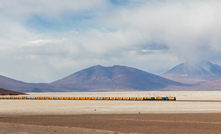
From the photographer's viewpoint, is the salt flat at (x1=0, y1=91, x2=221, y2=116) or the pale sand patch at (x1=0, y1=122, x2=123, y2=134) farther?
the salt flat at (x1=0, y1=91, x2=221, y2=116)

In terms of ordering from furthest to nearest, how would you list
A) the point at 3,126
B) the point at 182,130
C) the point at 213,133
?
the point at 3,126 → the point at 182,130 → the point at 213,133

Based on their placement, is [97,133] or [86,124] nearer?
[97,133]

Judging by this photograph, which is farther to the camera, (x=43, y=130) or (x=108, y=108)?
(x=108, y=108)

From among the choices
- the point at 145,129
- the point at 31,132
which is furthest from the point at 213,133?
the point at 31,132

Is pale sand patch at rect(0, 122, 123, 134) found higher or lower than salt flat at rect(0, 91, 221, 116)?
lower

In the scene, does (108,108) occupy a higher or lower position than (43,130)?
higher

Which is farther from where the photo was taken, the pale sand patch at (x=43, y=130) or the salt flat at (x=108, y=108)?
the salt flat at (x=108, y=108)

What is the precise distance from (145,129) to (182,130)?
2.36m

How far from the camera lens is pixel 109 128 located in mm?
22219

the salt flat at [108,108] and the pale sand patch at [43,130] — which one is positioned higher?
the salt flat at [108,108]

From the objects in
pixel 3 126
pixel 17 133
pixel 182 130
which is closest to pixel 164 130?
pixel 182 130

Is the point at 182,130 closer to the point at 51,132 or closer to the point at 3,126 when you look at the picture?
the point at 51,132

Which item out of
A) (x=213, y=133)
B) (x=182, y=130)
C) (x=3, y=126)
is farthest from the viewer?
(x=3, y=126)

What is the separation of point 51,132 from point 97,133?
9.48 ft
